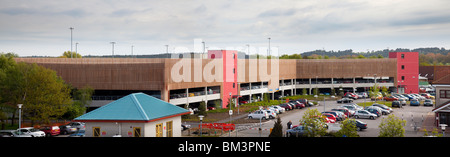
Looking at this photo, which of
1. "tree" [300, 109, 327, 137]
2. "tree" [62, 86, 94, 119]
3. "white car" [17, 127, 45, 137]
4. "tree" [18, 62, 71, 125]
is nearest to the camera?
"tree" [300, 109, 327, 137]

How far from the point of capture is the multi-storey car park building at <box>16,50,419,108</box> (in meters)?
55.7

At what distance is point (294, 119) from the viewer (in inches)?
1957

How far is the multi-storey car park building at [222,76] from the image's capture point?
55.7m

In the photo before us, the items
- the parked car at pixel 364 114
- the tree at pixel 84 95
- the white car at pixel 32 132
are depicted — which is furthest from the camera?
the tree at pixel 84 95

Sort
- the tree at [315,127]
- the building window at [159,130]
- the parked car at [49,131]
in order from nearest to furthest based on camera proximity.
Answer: the tree at [315,127]
the building window at [159,130]
the parked car at [49,131]

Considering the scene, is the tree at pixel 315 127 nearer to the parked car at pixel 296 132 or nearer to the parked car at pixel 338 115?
the parked car at pixel 296 132

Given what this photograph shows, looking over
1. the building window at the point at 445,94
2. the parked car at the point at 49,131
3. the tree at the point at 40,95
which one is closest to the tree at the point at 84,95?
the tree at the point at 40,95

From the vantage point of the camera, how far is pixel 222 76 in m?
66.8

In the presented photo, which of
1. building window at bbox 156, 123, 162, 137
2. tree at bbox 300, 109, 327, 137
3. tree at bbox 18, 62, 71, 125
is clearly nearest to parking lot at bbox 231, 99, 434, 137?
tree at bbox 300, 109, 327, 137

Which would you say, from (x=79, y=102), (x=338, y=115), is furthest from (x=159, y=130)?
(x=338, y=115)

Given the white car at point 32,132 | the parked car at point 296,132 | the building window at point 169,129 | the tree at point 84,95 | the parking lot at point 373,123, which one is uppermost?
the tree at point 84,95

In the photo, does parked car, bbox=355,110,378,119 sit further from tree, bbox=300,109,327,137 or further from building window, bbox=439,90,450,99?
tree, bbox=300,109,327,137

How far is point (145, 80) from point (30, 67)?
1417 cm

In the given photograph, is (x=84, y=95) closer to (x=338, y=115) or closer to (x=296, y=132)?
(x=296, y=132)
